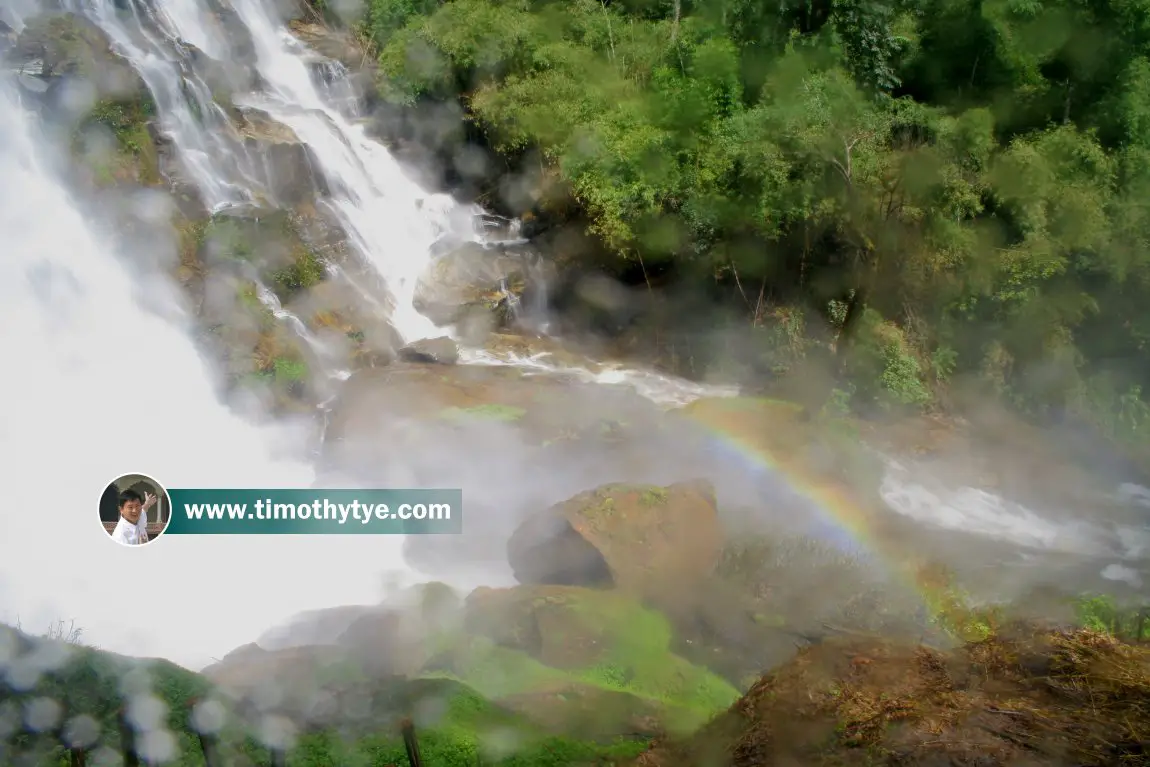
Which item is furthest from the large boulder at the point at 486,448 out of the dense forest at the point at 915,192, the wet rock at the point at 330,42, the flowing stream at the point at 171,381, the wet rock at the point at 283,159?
the wet rock at the point at 330,42

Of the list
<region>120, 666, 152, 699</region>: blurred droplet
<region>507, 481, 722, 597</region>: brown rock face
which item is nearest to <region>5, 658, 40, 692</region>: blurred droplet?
<region>120, 666, 152, 699</region>: blurred droplet

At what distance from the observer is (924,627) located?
27.7 feet

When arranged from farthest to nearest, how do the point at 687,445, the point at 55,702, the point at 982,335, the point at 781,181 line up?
the point at 982,335 < the point at 781,181 < the point at 687,445 < the point at 55,702

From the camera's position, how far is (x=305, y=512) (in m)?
11.0

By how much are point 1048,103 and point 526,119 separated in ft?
35.7

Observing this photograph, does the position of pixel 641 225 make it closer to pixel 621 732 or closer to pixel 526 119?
pixel 526 119

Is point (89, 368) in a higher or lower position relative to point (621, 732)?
lower

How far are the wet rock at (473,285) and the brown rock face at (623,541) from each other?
7.94 m

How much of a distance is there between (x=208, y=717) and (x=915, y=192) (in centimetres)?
1422

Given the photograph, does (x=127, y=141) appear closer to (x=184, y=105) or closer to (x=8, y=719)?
(x=184, y=105)

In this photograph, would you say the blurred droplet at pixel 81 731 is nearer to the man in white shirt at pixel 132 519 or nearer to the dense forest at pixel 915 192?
the man in white shirt at pixel 132 519

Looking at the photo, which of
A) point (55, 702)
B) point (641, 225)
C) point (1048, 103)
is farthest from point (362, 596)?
point (1048, 103)

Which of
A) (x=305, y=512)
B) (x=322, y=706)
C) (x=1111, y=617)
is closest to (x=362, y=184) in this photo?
(x=305, y=512)

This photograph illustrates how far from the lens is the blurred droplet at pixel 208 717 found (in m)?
5.30
